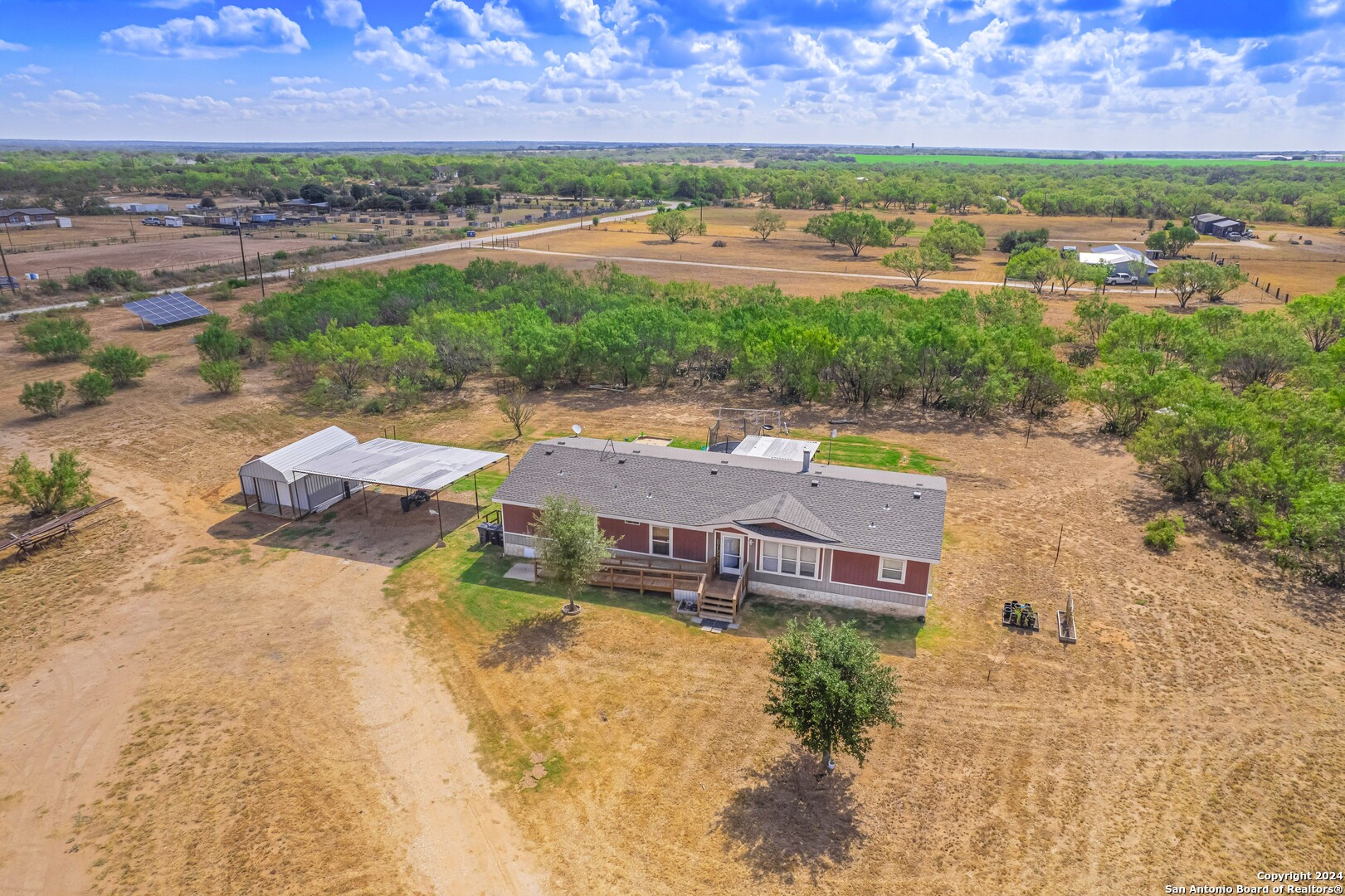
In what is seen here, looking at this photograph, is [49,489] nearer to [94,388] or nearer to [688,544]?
[94,388]

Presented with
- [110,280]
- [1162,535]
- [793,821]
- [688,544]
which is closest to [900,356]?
[1162,535]

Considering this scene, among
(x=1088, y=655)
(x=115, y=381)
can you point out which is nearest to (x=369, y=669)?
(x=1088, y=655)

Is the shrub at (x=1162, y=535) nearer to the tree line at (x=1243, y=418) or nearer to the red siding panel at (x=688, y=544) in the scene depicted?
the tree line at (x=1243, y=418)

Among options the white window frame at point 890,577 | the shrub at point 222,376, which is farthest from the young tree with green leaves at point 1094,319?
the shrub at point 222,376

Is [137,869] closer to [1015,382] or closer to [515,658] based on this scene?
[515,658]

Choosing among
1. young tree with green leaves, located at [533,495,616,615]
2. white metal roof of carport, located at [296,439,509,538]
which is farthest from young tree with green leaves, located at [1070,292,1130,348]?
young tree with green leaves, located at [533,495,616,615]

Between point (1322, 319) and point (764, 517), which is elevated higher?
point (1322, 319)
